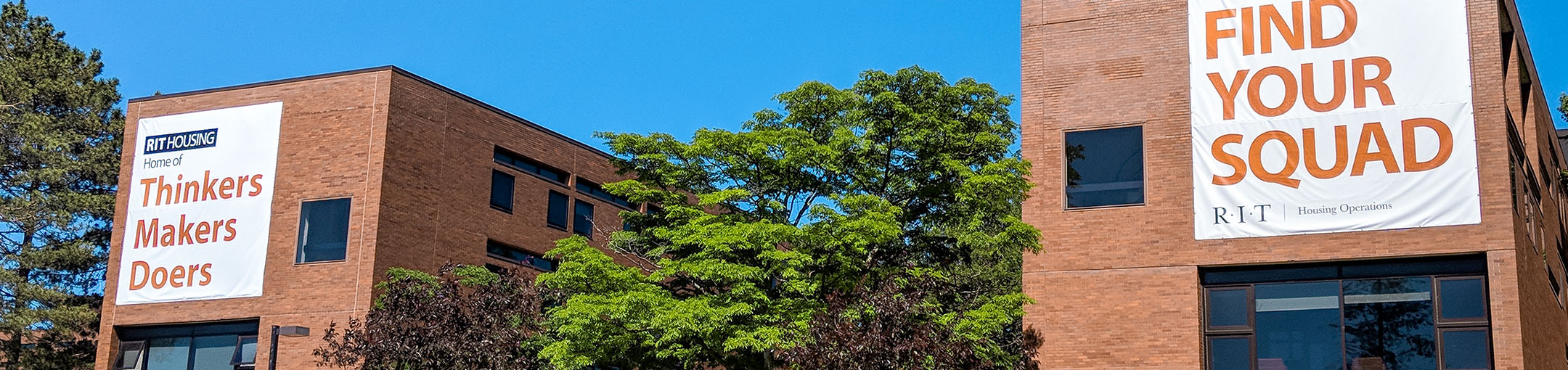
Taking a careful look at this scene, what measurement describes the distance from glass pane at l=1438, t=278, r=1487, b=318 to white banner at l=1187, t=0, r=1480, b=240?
3.44 ft

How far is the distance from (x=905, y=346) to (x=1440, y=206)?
9372 millimetres

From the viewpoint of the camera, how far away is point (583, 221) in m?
45.7

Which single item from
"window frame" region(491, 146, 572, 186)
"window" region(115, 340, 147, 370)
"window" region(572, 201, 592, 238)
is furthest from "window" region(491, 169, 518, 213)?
A: "window" region(115, 340, 147, 370)

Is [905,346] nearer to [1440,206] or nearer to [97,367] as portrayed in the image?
[1440,206]

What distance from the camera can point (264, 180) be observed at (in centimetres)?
3825

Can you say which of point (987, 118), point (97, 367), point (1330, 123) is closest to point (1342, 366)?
point (1330, 123)

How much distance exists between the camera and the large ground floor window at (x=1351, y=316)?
26.5 meters

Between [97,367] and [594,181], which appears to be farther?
[594,181]

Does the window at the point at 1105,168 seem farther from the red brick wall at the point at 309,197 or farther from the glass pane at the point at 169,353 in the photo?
the glass pane at the point at 169,353

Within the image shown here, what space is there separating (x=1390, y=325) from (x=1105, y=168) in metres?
5.70

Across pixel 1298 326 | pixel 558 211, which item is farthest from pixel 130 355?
pixel 1298 326

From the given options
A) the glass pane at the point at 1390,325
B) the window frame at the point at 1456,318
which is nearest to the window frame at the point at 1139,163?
the glass pane at the point at 1390,325

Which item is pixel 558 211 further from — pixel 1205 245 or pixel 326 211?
pixel 1205 245

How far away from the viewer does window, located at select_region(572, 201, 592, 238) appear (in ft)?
149
